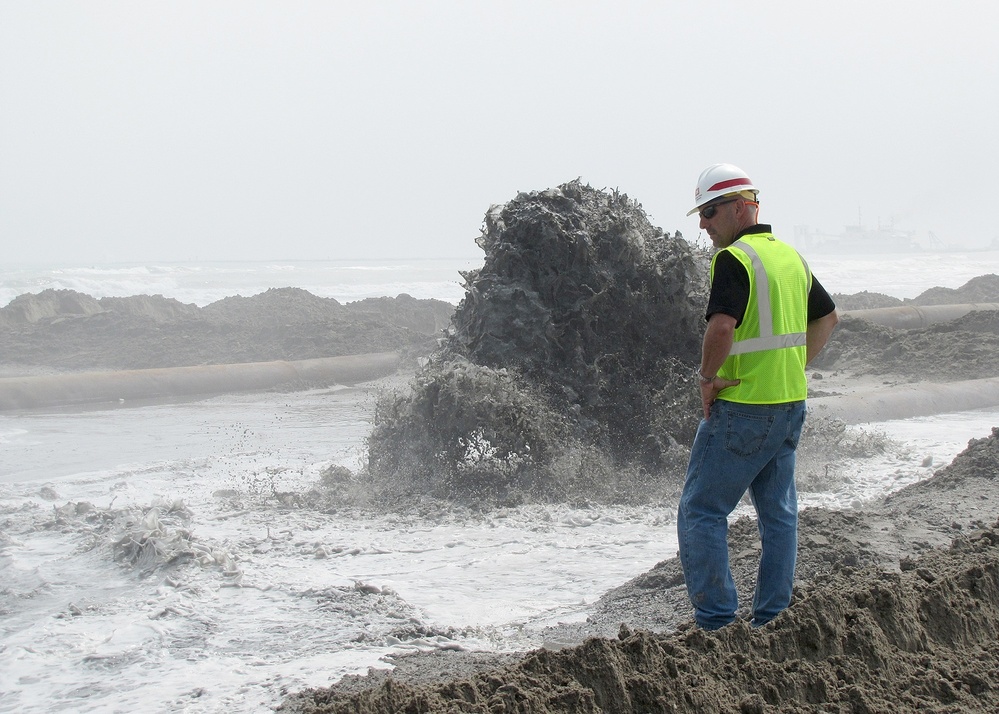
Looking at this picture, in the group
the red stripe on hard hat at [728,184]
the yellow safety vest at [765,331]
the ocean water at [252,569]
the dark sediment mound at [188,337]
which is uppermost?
the red stripe on hard hat at [728,184]

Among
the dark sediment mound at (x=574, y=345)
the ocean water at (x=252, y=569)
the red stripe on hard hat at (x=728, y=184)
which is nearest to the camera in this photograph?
the red stripe on hard hat at (x=728, y=184)

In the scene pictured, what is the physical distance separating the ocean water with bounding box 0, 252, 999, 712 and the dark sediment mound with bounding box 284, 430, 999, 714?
448mm

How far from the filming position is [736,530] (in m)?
4.78

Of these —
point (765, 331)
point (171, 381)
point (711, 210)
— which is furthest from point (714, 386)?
point (171, 381)

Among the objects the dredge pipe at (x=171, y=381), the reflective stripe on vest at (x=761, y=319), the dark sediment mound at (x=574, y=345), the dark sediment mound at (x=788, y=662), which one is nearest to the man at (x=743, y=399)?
the reflective stripe on vest at (x=761, y=319)

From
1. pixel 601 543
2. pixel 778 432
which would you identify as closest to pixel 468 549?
pixel 601 543

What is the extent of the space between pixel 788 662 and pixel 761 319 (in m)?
1.13

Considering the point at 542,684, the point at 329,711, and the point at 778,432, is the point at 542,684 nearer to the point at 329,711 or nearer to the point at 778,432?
the point at 329,711

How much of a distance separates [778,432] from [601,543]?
7.19 ft

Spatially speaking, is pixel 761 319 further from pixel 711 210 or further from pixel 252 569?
pixel 252 569

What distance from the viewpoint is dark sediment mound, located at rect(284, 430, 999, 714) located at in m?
2.91

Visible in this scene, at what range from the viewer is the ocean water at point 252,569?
12.2 feet

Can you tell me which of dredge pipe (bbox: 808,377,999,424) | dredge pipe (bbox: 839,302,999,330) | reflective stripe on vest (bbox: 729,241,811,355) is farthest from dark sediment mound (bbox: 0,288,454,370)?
reflective stripe on vest (bbox: 729,241,811,355)

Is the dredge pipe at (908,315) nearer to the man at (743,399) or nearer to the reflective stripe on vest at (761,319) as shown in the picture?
the man at (743,399)
